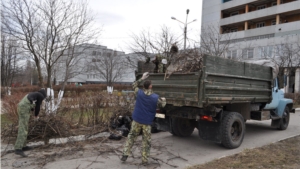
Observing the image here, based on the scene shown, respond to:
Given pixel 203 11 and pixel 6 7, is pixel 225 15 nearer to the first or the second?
pixel 203 11

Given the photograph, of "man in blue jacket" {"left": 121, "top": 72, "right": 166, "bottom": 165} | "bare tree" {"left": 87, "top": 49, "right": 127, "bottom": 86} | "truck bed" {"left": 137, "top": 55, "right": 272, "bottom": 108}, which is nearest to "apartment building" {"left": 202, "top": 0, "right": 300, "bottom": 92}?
"bare tree" {"left": 87, "top": 49, "right": 127, "bottom": 86}

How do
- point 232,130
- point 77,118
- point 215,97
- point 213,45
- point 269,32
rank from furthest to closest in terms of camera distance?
point 269,32 → point 213,45 → point 77,118 → point 232,130 → point 215,97

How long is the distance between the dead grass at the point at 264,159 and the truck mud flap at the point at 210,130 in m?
0.59

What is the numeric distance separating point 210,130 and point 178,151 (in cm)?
94

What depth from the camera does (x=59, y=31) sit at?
867cm

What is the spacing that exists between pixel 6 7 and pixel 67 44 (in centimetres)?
225

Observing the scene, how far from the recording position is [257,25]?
38156mm

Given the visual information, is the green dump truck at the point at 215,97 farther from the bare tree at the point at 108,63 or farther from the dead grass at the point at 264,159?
the bare tree at the point at 108,63

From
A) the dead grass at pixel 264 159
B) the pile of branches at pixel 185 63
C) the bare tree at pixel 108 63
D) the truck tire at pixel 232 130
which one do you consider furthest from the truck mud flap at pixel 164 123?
the bare tree at pixel 108 63

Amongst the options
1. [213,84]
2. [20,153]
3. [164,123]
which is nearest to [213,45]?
[164,123]

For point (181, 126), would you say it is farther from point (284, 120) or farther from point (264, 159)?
point (284, 120)

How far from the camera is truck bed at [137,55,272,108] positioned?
5.06 meters

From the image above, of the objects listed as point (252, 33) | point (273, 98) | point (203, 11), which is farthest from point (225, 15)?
point (273, 98)

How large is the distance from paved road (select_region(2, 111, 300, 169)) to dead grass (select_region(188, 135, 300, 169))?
1.08 feet
